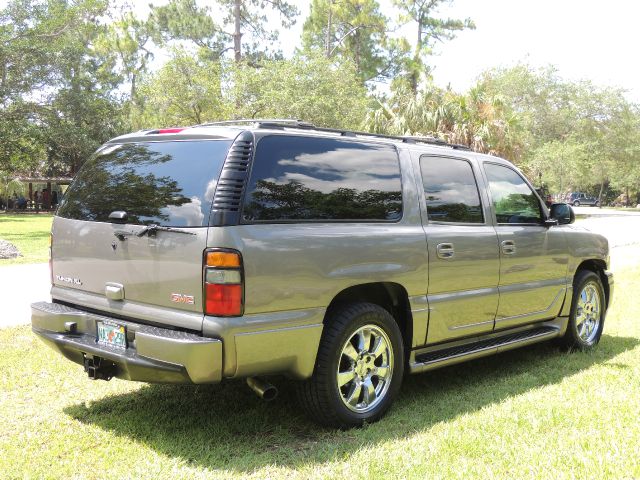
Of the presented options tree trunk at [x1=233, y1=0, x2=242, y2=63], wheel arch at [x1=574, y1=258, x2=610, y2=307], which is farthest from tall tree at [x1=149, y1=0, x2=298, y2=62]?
wheel arch at [x1=574, y1=258, x2=610, y2=307]

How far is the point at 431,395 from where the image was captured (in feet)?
16.5

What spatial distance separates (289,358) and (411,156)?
1.91 m

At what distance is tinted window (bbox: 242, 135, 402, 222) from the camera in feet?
12.7

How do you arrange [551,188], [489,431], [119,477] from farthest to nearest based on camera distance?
[551,188] → [489,431] → [119,477]

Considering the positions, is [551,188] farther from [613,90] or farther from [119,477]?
[119,477]

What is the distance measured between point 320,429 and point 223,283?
131 centimetres

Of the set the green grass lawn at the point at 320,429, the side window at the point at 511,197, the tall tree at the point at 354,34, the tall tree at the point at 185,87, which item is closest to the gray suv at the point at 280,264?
the side window at the point at 511,197

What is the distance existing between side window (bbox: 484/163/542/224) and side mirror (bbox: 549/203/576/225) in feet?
0.71

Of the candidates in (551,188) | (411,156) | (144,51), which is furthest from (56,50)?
(551,188)

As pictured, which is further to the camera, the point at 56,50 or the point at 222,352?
the point at 56,50

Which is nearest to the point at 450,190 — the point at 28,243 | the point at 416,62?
the point at 28,243

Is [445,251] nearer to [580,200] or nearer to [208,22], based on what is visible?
[208,22]

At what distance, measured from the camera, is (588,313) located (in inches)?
257

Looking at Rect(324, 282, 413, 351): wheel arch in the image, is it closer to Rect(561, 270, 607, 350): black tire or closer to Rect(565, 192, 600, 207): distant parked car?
Rect(561, 270, 607, 350): black tire
